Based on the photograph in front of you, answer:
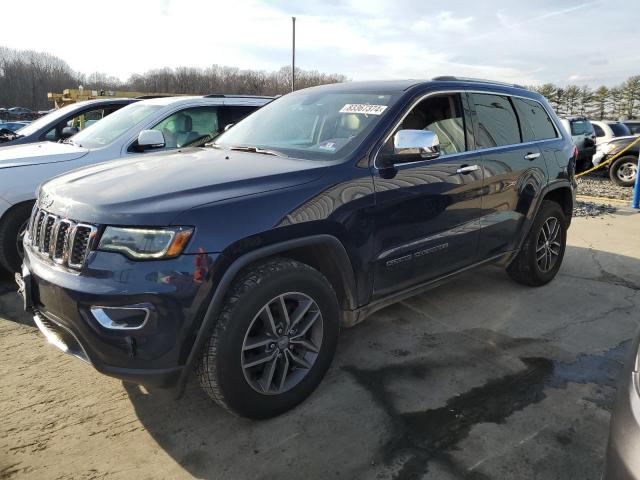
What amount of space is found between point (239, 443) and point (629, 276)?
458 centimetres

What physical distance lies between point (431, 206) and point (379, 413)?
4.48ft

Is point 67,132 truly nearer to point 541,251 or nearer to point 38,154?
point 38,154

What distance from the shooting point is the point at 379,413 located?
2.72 metres

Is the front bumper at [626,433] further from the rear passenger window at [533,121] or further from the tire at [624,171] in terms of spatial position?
the tire at [624,171]

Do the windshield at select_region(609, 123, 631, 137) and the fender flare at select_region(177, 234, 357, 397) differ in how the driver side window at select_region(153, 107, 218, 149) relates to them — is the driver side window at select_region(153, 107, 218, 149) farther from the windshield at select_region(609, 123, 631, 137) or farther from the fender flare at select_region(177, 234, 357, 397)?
the windshield at select_region(609, 123, 631, 137)

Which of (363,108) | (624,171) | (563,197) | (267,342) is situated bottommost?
(624,171)

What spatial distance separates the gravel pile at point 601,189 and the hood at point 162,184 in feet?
31.2

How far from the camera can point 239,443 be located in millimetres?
2477

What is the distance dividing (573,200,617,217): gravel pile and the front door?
546 centimetres

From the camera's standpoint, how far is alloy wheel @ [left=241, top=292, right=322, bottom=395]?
250 centimetres

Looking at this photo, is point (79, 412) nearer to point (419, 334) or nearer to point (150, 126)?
point (419, 334)

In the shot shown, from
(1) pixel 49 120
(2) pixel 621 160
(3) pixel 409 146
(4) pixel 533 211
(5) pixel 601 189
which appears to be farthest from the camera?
(2) pixel 621 160

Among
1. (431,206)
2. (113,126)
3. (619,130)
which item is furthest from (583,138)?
(113,126)

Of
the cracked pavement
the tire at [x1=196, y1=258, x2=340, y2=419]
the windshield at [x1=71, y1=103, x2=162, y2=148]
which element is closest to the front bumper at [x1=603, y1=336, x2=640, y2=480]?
the cracked pavement
